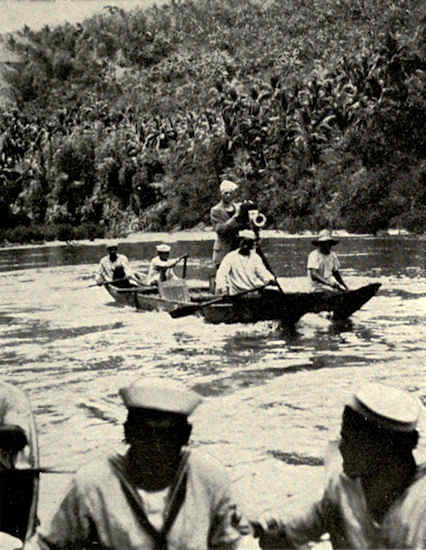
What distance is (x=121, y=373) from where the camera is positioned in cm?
732

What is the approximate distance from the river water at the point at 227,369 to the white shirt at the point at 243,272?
629 millimetres

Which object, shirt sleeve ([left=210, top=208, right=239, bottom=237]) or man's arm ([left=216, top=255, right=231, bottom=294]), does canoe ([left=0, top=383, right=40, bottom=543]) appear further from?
shirt sleeve ([left=210, top=208, right=239, bottom=237])

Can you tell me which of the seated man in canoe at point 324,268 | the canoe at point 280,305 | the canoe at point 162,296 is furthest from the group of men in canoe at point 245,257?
the canoe at point 162,296

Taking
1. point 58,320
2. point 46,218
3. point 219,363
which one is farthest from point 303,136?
point 219,363

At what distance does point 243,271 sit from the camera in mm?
8500

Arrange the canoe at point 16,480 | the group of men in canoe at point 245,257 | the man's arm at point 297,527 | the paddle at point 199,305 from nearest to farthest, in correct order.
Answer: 1. the man's arm at point 297,527
2. the canoe at point 16,480
3. the paddle at point 199,305
4. the group of men in canoe at point 245,257

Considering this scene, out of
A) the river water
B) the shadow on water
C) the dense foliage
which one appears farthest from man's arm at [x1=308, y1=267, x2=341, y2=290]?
the dense foliage

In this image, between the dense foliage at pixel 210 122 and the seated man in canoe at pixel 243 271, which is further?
the dense foliage at pixel 210 122

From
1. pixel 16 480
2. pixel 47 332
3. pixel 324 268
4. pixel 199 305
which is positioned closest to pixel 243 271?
pixel 199 305

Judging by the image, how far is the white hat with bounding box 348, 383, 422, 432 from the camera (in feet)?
5.26

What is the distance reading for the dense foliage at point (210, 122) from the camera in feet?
38.8

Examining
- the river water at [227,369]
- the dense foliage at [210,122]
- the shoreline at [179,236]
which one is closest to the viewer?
the river water at [227,369]

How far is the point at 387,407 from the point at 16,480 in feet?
4.27

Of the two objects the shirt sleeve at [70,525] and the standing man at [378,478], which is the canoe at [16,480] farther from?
the standing man at [378,478]
